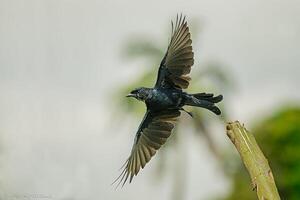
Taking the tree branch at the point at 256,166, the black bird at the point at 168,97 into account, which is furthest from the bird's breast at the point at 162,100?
the tree branch at the point at 256,166

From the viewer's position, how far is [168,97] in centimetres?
602

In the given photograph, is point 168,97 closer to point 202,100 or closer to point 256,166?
point 202,100

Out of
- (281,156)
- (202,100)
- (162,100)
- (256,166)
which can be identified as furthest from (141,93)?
(281,156)

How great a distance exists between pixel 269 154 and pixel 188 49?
1967 centimetres

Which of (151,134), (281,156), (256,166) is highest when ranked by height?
(256,166)

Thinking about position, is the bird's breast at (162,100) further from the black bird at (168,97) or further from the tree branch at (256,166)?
the tree branch at (256,166)

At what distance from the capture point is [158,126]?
5.95 metres

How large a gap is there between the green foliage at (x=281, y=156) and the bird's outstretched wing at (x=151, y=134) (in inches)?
763

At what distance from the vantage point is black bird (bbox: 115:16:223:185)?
19.4 feet

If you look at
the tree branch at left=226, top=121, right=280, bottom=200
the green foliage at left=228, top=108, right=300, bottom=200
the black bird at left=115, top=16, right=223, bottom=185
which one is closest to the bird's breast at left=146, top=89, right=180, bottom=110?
the black bird at left=115, top=16, right=223, bottom=185

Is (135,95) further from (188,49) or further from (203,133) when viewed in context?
(203,133)

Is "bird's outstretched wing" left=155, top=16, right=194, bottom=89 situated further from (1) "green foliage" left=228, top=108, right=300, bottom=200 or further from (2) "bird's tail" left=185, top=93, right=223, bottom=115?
(1) "green foliage" left=228, top=108, right=300, bottom=200

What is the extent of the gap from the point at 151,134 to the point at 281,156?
2072 centimetres

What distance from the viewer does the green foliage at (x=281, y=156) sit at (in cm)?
2561
